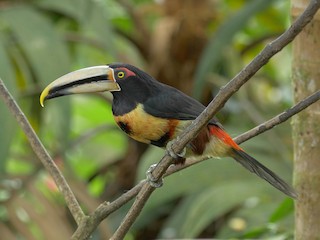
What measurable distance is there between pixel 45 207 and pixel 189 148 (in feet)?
3.68

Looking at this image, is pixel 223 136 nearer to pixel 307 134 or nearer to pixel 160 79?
pixel 307 134

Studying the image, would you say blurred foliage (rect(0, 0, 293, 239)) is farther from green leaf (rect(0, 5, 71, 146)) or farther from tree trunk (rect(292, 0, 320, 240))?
tree trunk (rect(292, 0, 320, 240))

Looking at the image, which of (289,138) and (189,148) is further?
(289,138)

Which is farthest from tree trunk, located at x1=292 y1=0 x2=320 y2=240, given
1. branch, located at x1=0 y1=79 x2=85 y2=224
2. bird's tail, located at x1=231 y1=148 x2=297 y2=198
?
branch, located at x1=0 y1=79 x2=85 y2=224

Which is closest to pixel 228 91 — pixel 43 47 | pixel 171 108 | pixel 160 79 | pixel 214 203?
pixel 171 108

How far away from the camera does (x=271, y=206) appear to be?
2.62m

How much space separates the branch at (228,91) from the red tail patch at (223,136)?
315 mm

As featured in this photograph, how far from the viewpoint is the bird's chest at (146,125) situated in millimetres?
1644

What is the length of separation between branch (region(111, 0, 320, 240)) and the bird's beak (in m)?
0.28

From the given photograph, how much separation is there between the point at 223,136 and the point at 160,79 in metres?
1.73

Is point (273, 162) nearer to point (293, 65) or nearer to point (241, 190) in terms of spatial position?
point (241, 190)

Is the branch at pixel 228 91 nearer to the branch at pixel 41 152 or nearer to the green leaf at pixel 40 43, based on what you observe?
the branch at pixel 41 152

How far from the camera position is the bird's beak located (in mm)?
1594

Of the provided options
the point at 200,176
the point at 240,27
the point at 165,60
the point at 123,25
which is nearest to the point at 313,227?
the point at 200,176
